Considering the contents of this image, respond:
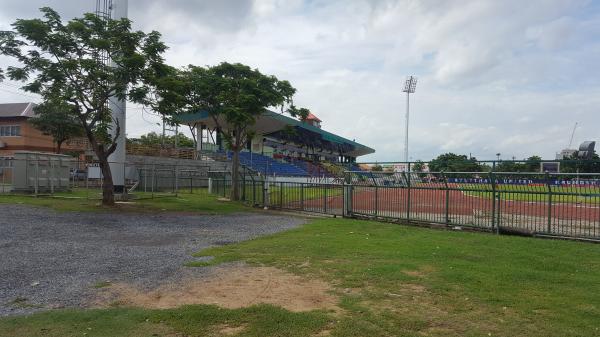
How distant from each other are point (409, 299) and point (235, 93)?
69.4 ft

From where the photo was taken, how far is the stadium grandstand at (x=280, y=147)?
166 ft

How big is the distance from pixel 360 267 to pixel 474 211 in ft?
24.9

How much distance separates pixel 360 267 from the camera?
8688mm

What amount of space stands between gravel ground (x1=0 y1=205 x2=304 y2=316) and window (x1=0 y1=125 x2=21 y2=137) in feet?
123

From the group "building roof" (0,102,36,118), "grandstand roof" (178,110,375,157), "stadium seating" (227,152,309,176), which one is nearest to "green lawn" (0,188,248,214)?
"grandstand roof" (178,110,375,157)

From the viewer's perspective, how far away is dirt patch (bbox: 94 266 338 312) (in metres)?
6.47

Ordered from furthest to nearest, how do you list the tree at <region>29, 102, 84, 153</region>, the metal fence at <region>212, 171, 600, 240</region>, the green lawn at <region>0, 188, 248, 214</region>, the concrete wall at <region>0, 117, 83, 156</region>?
the concrete wall at <region>0, 117, 83, 156</region> < the tree at <region>29, 102, 84, 153</region> < the green lawn at <region>0, 188, 248, 214</region> < the metal fence at <region>212, 171, 600, 240</region>

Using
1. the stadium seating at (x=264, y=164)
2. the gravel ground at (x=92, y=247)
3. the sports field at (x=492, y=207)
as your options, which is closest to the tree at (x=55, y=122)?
the stadium seating at (x=264, y=164)

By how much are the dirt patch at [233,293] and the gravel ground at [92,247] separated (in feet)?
1.28

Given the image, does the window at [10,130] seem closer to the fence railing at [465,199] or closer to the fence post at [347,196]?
the fence railing at [465,199]

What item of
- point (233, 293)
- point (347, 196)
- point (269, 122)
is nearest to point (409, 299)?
point (233, 293)

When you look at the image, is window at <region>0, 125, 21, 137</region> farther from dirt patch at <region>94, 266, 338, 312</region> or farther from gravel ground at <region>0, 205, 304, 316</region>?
dirt patch at <region>94, 266, 338, 312</region>

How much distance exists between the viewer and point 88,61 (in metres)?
19.7

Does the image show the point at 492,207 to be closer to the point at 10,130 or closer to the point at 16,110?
the point at 10,130
